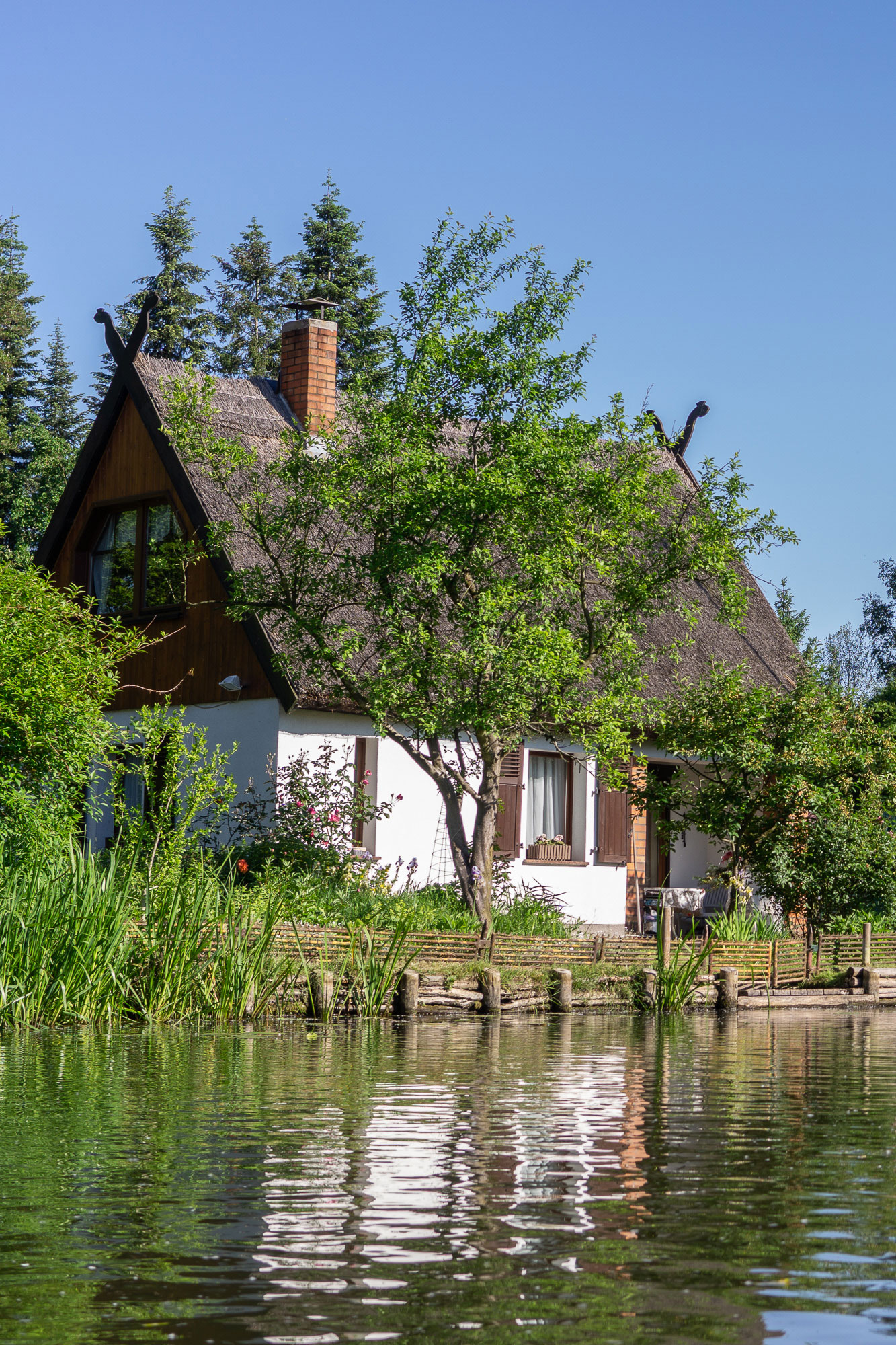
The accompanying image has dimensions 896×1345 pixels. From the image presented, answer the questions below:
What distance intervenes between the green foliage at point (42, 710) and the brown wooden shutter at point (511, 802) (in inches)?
307

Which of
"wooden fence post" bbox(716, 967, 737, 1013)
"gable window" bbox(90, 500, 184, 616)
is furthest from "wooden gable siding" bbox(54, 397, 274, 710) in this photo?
"wooden fence post" bbox(716, 967, 737, 1013)

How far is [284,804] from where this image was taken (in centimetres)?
1914

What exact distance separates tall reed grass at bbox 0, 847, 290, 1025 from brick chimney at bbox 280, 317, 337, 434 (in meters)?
11.0

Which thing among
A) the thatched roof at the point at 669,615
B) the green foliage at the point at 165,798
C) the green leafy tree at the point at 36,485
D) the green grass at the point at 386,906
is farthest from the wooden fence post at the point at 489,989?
the green leafy tree at the point at 36,485

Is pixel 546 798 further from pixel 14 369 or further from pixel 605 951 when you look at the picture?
pixel 14 369

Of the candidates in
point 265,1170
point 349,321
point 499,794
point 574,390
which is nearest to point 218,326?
point 349,321

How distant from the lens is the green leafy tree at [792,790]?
19.5m

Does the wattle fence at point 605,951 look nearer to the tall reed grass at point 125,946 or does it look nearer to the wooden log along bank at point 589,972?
the wooden log along bank at point 589,972

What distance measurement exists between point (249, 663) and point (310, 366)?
5.74 meters

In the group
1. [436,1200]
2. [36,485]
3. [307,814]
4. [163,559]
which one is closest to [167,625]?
[163,559]

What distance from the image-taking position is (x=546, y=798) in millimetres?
22844

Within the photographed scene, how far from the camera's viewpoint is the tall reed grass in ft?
40.2

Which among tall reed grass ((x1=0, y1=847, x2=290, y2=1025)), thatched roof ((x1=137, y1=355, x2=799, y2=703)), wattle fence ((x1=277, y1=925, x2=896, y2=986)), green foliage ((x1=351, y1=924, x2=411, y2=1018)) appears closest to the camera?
tall reed grass ((x1=0, y1=847, x2=290, y2=1025))

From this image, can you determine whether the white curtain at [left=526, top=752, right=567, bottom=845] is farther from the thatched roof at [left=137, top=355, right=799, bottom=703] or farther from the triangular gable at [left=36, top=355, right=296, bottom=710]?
the triangular gable at [left=36, top=355, right=296, bottom=710]
